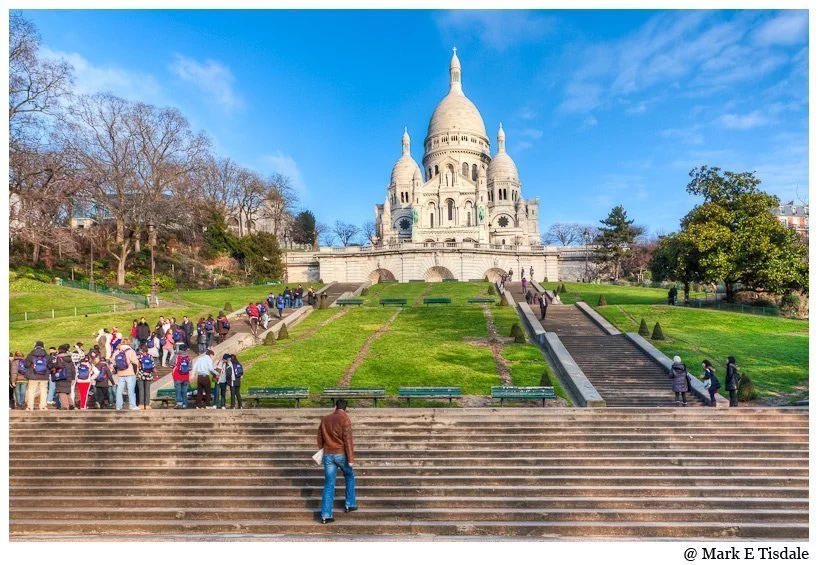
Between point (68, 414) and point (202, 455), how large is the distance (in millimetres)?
3623

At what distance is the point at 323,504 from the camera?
7.60 metres

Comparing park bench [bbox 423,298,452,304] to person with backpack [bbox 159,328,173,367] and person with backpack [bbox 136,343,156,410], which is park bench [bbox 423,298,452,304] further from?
person with backpack [bbox 136,343,156,410]

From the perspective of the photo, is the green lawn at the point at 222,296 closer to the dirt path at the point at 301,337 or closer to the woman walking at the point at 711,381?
the dirt path at the point at 301,337

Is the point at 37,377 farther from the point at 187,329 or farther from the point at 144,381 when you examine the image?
the point at 187,329

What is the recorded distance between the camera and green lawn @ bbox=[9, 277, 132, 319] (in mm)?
25922

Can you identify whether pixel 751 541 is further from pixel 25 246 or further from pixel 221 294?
pixel 25 246

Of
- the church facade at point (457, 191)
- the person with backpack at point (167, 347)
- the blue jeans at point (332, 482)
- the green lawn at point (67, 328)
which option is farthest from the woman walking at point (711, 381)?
the church facade at point (457, 191)

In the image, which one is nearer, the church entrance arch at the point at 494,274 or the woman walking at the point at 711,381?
the woman walking at the point at 711,381

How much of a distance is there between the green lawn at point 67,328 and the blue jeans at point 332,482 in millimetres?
16663

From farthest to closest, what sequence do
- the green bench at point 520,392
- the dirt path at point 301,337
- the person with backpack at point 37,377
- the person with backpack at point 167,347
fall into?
A: the dirt path at point 301,337, the person with backpack at point 167,347, the green bench at point 520,392, the person with backpack at point 37,377

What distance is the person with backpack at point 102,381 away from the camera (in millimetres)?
11938

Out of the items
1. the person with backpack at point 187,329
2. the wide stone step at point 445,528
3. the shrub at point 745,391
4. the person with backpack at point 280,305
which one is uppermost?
the person with backpack at point 280,305

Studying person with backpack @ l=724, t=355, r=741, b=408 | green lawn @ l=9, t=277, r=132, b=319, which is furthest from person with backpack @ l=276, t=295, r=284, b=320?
person with backpack @ l=724, t=355, r=741, b=408

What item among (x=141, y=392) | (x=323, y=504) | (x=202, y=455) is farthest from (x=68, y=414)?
(x=323, y=504)
